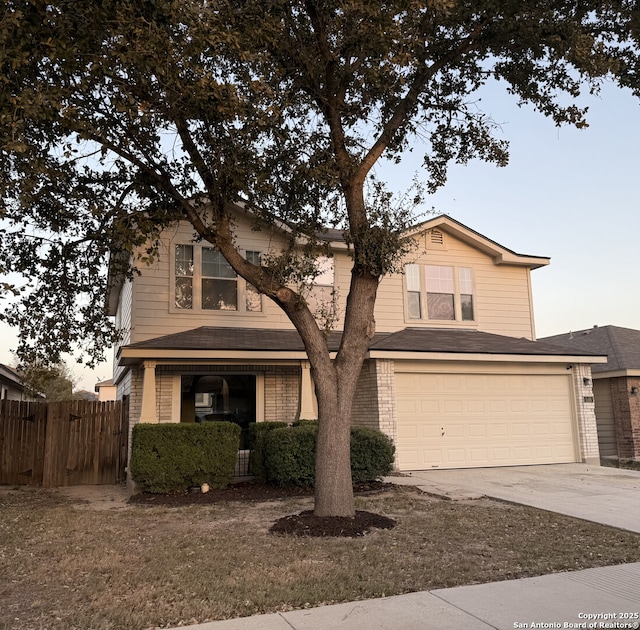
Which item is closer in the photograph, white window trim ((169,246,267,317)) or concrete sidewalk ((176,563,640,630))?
concrete sidewalk ((176,563,640,630))

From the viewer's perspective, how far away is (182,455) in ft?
35.9

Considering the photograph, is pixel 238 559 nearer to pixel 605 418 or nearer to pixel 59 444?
pixel 59 444

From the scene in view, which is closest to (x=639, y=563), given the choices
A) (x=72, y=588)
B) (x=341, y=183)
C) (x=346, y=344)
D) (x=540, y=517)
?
(x=540, y=517)

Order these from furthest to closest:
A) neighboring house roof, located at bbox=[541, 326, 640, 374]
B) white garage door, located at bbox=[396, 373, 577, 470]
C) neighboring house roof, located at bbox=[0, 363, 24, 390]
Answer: neighboring house roof, located at bbox=[0, 363, 24, 390]
neighboring house roof, located at bbox=[541, 326, 640, 374]
white garage door, located at bbox=[396, 373, 577, 470]

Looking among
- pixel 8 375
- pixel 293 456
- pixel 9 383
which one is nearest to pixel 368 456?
pixel 293 456

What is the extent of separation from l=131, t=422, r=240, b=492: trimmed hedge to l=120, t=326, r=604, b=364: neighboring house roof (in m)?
1.78

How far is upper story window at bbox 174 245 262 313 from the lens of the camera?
46.2 ft

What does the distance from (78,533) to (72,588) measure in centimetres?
256

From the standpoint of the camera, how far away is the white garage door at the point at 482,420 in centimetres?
1399

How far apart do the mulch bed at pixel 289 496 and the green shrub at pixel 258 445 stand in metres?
0.25

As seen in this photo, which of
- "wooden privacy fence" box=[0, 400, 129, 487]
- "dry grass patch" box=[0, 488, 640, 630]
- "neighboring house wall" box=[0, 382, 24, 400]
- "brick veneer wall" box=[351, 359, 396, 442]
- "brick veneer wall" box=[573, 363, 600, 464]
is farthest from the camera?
"neighboring house wall" box=[0, 382, 24, 400]

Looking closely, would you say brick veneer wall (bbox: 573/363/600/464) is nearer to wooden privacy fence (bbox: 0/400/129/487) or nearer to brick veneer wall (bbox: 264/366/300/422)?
brick veneer wall (bbox: 264/366/300/422)

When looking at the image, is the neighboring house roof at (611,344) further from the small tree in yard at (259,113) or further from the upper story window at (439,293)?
the small tree in yard at (259,113)

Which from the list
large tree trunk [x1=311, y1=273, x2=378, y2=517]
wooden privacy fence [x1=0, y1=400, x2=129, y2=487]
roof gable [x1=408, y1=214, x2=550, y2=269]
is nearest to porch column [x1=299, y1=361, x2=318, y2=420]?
wooden privacy fence [x1=0, y1=400, x2=129, y2=487]
